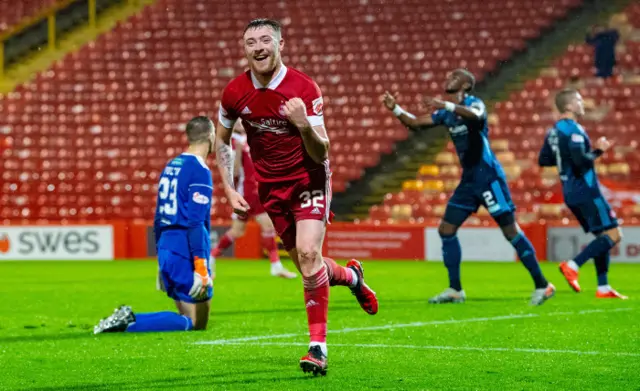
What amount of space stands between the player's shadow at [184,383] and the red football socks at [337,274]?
86 cm

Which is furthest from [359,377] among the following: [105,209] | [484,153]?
[105,209]

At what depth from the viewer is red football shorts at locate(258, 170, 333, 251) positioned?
22.3ft

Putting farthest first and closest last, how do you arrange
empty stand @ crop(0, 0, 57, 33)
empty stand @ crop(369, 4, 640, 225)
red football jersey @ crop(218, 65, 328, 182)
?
empty stand @ crop(0, 0, 57, 33) < empty stand @ crop(369, 4, 640, 225) < red football jersey @ crop(218, 65, 328, 182)

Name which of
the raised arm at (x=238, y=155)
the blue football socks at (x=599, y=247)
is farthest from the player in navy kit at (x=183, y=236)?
the raised arm at (x=238, y=155)

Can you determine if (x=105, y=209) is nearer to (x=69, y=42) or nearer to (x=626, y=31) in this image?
(x=69, y=42)

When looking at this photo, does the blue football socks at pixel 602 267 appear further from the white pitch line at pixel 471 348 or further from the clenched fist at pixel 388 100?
the white pitch line at pixel 471 348

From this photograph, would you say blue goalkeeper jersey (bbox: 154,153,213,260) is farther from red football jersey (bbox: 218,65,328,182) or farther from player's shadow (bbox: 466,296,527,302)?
player's shadow (bbox: 466,296,527,302)

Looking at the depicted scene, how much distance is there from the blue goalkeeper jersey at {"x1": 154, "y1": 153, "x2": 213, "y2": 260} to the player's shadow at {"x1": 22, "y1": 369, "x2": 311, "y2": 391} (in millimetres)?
2301

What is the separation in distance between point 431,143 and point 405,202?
5.63ft

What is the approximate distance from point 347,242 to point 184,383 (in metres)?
13.7

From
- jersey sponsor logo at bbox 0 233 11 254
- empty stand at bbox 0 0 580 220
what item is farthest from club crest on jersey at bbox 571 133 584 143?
jersey sponsor logo at bbox 0 233 11 254

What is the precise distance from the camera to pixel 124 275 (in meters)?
16.3

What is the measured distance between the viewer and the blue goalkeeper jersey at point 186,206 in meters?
8.75

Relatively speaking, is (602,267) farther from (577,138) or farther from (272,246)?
(272,246)
